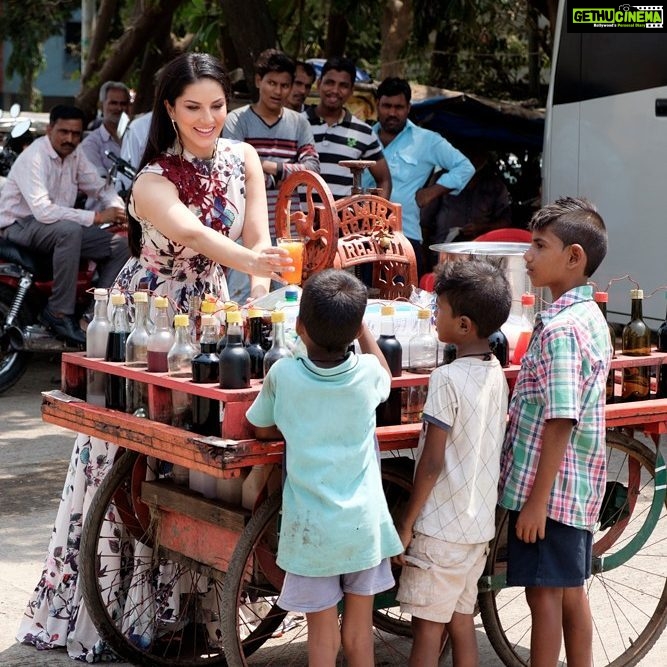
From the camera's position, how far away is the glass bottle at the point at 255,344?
10.7 feet

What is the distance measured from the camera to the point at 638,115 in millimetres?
7461

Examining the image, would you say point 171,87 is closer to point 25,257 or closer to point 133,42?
point 25,257

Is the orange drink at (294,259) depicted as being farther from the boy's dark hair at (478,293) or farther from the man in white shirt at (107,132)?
the man in white shirt at (107,132)

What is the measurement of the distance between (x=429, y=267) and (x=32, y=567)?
17.1 feet

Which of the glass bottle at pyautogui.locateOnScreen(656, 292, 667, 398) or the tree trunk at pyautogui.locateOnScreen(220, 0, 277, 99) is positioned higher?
the tree trunk at pyautogui.locateOnScreen(220, 0, 277, 99)

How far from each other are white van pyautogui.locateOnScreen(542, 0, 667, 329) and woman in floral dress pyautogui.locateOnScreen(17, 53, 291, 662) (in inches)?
149

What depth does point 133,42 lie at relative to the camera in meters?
13.4

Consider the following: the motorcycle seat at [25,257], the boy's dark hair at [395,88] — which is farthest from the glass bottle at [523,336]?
the motorcycle seat at [25,257]

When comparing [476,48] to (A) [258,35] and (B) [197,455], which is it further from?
(B) [197,455]

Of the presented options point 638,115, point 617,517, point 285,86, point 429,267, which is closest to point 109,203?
point 285,86

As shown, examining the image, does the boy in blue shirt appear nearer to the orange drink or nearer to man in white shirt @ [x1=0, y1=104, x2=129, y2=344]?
the orange drink

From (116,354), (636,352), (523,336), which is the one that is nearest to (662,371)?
(636,352)

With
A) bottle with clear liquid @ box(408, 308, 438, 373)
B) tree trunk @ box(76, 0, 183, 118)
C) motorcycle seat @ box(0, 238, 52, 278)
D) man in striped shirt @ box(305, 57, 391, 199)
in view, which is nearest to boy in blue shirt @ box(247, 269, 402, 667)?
bottle with clear liquid @ box(408, 308, 438, 373)

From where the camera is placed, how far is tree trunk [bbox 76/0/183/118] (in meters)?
13.3
